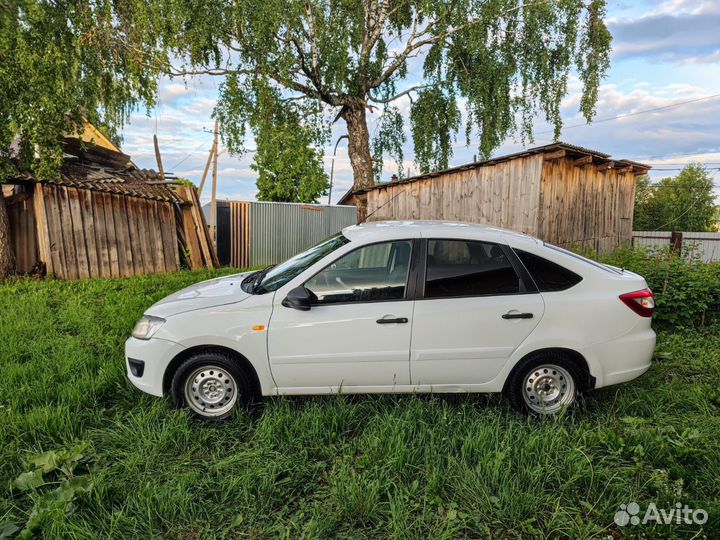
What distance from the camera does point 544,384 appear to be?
3.64 meters

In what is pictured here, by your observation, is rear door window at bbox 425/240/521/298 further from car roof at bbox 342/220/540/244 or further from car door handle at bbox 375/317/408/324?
car door handle at bbox 375/317/408/324

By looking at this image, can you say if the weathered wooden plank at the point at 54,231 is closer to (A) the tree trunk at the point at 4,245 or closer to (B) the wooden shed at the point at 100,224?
(B) the wooden shed at the point at 100,224

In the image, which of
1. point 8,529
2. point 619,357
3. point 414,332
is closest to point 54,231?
point 8,529

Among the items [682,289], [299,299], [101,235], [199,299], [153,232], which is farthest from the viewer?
[153,232]

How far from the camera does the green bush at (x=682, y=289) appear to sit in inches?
242

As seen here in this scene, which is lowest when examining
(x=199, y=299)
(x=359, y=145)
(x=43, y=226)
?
(x=199, y=299)

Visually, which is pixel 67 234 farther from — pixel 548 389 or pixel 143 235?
pixel 548 389

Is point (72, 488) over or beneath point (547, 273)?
beneath

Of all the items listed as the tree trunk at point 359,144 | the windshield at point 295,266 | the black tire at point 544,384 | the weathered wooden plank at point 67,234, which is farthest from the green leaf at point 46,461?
the tree trunk at point 359,144

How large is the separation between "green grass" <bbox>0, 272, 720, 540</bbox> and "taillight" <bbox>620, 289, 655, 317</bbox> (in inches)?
33.6

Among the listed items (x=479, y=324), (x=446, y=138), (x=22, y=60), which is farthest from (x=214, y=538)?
(x=446, y=138)

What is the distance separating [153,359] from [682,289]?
679 cm

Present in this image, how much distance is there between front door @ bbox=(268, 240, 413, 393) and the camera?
3436 mm

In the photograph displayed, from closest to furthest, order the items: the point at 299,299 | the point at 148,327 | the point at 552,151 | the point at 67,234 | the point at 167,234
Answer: the point at 299,299
the point at 148,327
the point at 552,151
the point at 67,234
the point at 167,234
